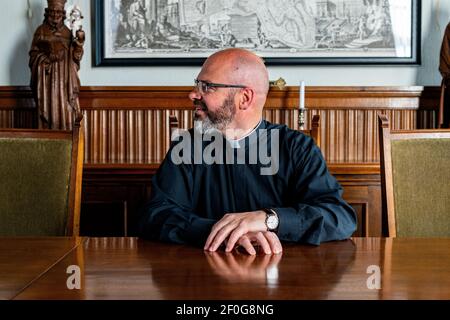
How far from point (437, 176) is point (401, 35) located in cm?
231

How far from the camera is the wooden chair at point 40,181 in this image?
2.33 m

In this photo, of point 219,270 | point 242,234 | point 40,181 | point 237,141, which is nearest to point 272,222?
point 242,234

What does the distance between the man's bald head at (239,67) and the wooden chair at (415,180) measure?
1.57ft

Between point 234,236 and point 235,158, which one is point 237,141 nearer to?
point 235,158

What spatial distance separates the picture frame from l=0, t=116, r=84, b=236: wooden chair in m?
2.13

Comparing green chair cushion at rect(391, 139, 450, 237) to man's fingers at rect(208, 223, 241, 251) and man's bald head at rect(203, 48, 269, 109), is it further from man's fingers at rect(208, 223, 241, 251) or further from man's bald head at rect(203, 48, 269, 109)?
man's fingers at rect(208, 223, 241, 251)

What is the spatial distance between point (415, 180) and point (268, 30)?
235 centimetres

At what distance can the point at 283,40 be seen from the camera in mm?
4395

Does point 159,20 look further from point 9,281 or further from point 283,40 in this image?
point 9,281

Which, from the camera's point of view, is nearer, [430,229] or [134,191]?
[430,229]

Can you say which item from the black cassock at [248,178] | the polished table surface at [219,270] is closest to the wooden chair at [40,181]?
the black cassock at [248,178]

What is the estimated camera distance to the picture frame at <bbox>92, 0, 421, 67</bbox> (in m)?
4.37

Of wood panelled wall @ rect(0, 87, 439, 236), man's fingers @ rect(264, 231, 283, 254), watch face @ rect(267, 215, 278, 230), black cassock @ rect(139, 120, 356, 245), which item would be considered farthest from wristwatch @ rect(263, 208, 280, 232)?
wood panelled wall @ rect(0, 87, 439, 236)

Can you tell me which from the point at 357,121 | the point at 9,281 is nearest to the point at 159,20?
the point at 357,121
